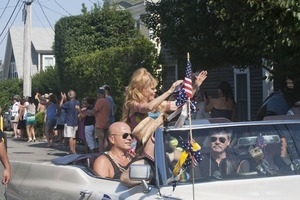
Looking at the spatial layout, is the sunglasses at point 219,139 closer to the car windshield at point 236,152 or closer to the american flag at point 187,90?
the car windshield at point 236,152

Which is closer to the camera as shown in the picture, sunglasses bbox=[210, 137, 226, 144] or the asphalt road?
sunglasses bbox=[210, 137, 226, 144]

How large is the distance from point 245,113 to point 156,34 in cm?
578

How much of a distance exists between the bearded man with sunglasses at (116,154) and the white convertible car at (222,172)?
168 millimetres

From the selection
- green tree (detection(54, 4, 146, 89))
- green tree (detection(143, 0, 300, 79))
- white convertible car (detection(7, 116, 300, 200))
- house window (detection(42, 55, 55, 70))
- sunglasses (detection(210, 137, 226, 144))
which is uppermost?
house window (detection(42, 55, 55, 70))

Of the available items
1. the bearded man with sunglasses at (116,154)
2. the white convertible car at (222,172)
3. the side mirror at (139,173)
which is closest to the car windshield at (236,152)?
the white convertible car at (222,172)

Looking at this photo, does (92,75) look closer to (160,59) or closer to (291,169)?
(160,59)

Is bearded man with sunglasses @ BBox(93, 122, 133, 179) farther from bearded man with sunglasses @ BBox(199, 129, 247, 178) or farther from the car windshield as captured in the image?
bearded man with sunglasses @ BBox(199, 129, 247, 178)

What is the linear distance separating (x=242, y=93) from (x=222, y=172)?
43.5 ft

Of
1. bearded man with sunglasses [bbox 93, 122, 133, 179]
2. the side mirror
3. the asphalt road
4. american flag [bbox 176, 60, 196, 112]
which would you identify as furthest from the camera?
the asphalt road

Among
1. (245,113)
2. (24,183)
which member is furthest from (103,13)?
(24,183)

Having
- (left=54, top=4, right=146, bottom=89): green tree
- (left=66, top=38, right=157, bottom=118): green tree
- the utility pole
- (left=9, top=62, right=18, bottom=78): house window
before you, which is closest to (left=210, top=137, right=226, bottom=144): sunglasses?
(left=66, top=38, right=157, bottom=118): green tree

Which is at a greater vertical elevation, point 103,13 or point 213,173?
point 103,13

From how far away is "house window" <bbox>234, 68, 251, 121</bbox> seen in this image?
1775 centimetres

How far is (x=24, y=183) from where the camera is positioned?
6570 millimetres
